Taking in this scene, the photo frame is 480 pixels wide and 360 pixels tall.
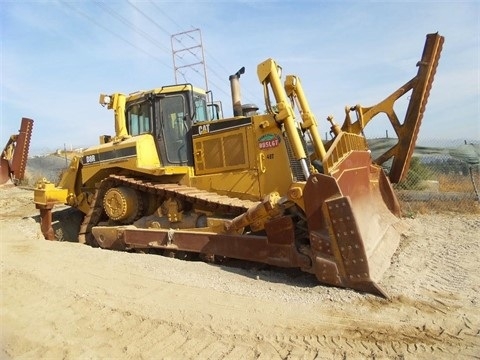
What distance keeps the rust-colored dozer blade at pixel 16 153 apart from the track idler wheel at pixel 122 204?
953cm

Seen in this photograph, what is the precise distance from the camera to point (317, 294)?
4754 mm

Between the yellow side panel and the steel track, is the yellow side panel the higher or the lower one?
the higher one

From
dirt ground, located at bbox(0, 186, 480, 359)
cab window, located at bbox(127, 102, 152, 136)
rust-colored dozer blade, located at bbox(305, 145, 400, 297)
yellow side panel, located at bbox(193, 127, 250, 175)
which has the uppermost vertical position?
cab window, located at bbox(127, 102, 152, 136)

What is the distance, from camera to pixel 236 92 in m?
7.90

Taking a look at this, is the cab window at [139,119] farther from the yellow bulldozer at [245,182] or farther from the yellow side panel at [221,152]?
the yellow side panel at [221,152]

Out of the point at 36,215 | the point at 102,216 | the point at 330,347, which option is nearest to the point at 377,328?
the point at 330,347

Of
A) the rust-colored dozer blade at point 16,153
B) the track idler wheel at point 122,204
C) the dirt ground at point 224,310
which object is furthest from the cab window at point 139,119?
the rust-colored dozer blade at point 16,153

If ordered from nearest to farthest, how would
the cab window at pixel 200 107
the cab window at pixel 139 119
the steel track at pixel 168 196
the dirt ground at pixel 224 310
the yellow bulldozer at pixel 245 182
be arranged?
the dirt ground at pixel 224 310, the yellow bulldozer at pixel 245 182, the steel track at pixel 168 196, the cab window at pixel 200 107, the cab window at pixel 139 119

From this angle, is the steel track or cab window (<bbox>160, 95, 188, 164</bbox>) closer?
the steel track

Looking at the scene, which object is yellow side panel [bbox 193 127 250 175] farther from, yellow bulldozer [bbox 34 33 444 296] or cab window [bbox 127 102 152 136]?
cab window [bbox 127 102 152 136]

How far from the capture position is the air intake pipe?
25.2 feet

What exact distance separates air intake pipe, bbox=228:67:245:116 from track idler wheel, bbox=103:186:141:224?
2.47 m

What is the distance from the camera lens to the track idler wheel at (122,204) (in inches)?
296

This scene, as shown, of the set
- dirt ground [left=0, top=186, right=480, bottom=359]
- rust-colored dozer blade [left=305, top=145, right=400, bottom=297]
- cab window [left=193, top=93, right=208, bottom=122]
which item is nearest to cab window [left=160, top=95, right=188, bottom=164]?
cab window [left=193, top=93, right=208, bottom=122]
